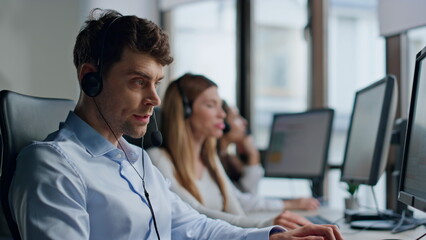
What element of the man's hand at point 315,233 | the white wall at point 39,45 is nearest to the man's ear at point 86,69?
the man's hand at point 315,233

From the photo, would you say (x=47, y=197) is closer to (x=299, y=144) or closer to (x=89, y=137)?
(x=89, y=137)

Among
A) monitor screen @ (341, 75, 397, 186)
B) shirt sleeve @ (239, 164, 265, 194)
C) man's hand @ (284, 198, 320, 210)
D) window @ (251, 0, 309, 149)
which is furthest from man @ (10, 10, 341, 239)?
window @ (251, 0, 309, 149)

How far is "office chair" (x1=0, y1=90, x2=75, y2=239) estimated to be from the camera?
117 centimetres

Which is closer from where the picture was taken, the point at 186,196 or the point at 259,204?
the point at 186,196

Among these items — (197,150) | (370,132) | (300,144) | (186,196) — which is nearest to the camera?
(370,132)

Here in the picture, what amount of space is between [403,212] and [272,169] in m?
0.95

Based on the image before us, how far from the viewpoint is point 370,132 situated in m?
1.72

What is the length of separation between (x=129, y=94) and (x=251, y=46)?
8.56ft

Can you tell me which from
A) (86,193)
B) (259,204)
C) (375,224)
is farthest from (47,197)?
(259,204)

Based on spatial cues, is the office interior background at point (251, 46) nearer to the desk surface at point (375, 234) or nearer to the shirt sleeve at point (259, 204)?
the shirt sleeve at point (259, 204)

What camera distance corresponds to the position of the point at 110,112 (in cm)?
122

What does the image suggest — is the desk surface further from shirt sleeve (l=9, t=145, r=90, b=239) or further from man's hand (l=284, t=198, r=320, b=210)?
shirt sleeve (l=9, t=145, r=90, b=239)

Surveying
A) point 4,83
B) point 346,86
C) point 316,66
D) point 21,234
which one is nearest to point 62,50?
point 4,83

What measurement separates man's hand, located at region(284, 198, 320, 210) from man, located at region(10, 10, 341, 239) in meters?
0.90
